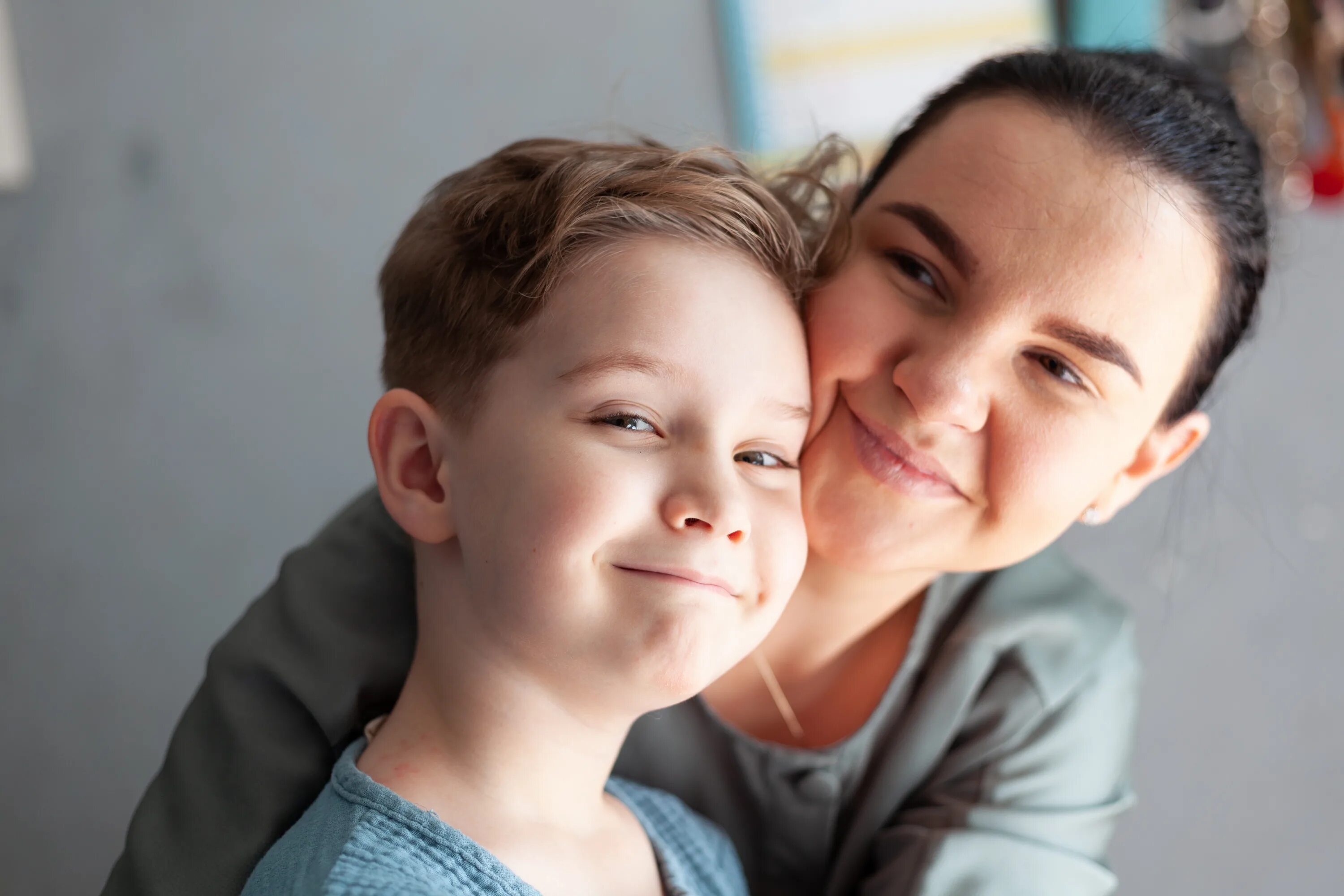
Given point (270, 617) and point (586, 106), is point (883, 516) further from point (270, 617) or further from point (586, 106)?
point (586, 106)

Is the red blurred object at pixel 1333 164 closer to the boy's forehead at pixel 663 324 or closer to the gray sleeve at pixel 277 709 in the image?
the boy's forehead at pixel 663 324

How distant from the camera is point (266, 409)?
5.25 ft

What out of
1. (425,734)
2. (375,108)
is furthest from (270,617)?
(375,108)

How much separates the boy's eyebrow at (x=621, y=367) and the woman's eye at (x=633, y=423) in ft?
0.11

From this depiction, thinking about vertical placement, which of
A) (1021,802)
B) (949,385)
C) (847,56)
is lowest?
(1021,802)

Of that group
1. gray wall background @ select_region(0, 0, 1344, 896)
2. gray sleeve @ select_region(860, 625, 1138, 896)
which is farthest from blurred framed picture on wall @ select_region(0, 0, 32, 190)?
gray sleeve @ select_region(860, 625, 1138, 896)

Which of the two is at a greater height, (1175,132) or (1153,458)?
(1175,132)

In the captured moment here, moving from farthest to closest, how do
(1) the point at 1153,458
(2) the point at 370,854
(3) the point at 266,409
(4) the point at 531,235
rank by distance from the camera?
→ (3) the point at 266,409, (1) the point at 1153,458, (4) the point at 531,235, (2) the point at 370,854

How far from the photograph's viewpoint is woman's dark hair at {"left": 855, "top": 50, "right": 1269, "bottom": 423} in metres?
0.98

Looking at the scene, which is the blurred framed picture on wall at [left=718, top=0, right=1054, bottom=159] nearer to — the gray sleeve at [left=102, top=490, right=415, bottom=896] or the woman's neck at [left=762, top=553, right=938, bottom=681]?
the woman's neck at [left=762, top=553, right=938, bottom=681]

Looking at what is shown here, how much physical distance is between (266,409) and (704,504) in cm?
99

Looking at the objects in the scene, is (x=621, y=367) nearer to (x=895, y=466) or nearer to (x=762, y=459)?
(x=762, y=459)

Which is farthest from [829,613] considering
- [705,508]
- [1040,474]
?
[705,508]

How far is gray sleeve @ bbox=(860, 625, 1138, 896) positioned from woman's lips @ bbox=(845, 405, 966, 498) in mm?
313
